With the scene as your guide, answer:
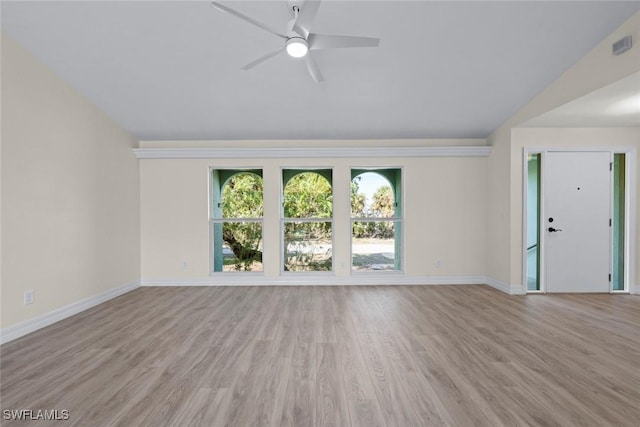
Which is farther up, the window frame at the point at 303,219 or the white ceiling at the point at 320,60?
the white ceiling at the point at 320,60

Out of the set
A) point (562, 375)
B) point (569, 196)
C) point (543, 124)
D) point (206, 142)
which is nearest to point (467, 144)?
point (543, 124)

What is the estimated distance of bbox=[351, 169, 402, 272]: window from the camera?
17.7 ft

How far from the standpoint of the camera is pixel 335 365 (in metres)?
→ 2.45

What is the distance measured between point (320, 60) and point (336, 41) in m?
0.96

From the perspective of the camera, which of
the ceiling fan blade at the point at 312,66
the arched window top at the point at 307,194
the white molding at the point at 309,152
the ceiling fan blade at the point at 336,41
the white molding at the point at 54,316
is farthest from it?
the arched window top at the point at 307,194

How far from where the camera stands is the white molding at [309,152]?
514 centimetres

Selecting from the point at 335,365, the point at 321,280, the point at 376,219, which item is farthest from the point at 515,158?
the point at 335,365

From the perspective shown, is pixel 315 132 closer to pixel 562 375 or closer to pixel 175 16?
pixel 175 16

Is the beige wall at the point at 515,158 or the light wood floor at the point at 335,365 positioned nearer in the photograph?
the light wood floor at the point at 335,365

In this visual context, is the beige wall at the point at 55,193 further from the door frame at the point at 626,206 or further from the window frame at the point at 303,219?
the door frame at the point at 626,206

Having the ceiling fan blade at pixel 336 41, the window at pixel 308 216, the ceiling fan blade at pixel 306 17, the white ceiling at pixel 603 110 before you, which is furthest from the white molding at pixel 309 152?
the ceiling fan blade at pixel 306 17

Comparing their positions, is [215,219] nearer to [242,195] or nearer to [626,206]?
[242,195]

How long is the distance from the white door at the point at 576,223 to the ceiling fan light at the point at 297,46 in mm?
4086

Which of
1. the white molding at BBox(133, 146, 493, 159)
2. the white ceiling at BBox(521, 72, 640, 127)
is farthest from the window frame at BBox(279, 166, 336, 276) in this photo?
the white ceiling at BBox(521, 72, 640, 127)
